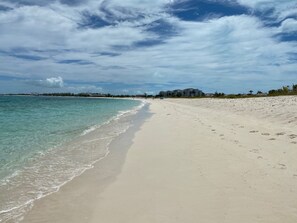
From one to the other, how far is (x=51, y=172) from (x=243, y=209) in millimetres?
5535

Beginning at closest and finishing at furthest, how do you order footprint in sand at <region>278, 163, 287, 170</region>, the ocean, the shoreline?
the shoreline < the ocean < footprint in sand at <region>278, 163, 287, 170</region>

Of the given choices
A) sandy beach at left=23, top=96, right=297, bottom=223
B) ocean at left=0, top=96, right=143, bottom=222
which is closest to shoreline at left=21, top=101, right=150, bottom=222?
sandy beach at left=23, top=96, right=297, bottom=223

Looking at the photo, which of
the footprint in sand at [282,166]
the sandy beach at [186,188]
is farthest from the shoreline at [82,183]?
the footprint in sand at [282,166]

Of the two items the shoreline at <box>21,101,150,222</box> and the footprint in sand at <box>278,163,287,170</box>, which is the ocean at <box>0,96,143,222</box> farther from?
the footprint in sand at <box>278,163,287,170</box>

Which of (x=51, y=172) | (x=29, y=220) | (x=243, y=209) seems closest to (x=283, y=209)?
(x=243, y=209)

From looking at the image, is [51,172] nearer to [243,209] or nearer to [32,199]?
[32,199]

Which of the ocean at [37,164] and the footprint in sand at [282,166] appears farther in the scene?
the footprint in sand at [282,166]

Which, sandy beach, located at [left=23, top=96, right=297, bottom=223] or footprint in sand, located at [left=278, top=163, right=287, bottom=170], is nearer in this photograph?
sandy beach, located at [left=23, top=96, right=297, bottom=223]

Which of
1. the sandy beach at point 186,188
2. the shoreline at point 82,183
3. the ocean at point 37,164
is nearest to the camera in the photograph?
the sandy beach at point 186,188

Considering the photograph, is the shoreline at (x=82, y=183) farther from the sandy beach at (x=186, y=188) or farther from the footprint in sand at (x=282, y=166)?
the footprint in sand at (x=282, y=166)

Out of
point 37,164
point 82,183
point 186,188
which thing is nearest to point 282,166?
point 186,188

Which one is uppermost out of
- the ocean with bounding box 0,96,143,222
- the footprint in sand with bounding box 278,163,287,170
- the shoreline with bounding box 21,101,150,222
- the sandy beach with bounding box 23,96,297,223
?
the footprint in sand with bounding box 278,163,287,170

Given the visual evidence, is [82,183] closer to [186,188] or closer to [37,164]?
[186,188]

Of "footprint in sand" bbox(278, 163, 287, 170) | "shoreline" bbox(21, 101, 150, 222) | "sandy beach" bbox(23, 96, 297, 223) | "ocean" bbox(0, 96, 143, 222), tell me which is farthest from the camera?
"footprint in sand" bbox(278, 163, 287, 170)
